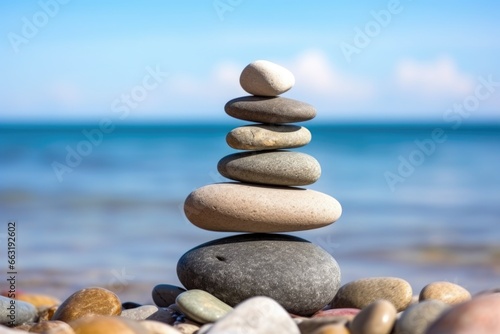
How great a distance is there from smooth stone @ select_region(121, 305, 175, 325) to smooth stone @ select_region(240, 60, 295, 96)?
1915 millimetres

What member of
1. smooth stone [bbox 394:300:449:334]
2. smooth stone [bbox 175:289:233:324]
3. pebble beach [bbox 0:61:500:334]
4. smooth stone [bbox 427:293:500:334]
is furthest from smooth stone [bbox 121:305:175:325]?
smooth stone [bbox 427:293:500:334]

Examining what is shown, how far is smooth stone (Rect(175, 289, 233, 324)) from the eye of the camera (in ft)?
16.7

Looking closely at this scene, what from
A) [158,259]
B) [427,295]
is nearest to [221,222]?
[427,295]

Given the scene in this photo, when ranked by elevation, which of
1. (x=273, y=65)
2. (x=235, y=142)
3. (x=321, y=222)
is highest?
(x=273, y=65)

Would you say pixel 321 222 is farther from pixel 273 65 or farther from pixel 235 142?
pixel 273 65

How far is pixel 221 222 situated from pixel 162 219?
7.94 m

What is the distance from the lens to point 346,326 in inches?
159

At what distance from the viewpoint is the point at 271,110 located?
579 centimetres

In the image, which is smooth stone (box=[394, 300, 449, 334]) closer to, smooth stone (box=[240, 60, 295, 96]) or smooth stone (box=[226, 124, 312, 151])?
smooth stone (box=[226, 124, 312, 151])

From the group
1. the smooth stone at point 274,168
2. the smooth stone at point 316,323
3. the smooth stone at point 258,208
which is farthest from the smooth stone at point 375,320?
the smooth stone at point 274,168

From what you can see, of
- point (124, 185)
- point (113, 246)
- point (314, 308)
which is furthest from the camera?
point (124, 185)

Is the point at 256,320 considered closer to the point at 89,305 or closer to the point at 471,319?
the point at 471,319

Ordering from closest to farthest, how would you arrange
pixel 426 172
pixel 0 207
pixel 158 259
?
pixel 158 259
pixel 0 207
pixel 426 172

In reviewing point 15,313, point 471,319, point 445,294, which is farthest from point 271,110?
point 471,319
